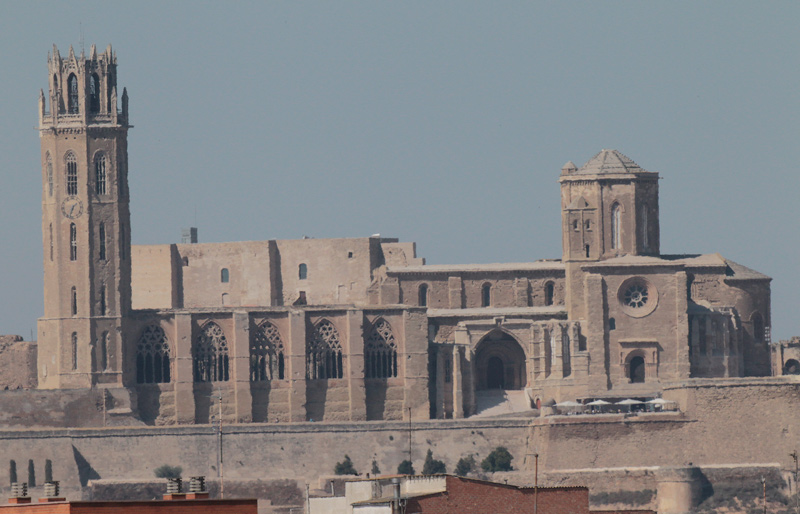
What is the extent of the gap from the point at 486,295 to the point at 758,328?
12.9 metres

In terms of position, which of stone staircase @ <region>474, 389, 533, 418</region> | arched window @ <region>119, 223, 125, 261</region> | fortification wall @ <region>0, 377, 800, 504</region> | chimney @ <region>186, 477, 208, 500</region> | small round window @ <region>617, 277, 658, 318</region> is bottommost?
fortification wall @ <region>0, 377, 800, 504</region>

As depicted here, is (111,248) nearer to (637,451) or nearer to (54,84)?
(54,84)

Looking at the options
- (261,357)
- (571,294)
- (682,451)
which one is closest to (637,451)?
(682,451)

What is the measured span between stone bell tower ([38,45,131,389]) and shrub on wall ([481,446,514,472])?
659 inches

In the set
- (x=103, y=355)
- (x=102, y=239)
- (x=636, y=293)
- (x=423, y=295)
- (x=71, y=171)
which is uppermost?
(x=71, y=171)

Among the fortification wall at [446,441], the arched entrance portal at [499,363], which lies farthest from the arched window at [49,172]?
the arched entrance portal at [499,363]

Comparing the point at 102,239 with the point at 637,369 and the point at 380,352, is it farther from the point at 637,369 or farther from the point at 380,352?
the point at 637,369

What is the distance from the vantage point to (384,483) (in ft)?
203

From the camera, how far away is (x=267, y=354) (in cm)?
10638

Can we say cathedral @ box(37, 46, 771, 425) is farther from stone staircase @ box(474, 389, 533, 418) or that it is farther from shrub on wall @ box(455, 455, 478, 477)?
shrub on wall @ box(455, 455, 478, 477)

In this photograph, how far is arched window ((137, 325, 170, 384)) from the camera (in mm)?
105188

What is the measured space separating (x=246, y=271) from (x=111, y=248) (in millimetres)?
12218

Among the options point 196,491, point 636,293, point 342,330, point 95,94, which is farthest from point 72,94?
point 196,491

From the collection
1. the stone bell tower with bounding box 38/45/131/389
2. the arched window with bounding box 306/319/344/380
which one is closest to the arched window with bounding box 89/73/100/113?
the stone bell tower with bounding box 38/45/131/389
